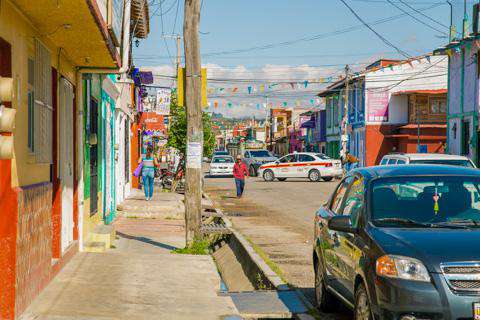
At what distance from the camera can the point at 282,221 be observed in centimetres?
2005

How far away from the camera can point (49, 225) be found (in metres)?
9.14

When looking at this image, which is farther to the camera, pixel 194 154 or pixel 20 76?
pixel 194 154

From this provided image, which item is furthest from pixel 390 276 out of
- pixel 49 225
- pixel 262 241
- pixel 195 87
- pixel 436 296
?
pixel 262 241

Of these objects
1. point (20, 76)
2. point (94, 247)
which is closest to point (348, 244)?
point (20, 76)

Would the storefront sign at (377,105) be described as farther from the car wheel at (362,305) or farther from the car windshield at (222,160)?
the car wheel at (362,305)

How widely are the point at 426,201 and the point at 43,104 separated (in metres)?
4.77

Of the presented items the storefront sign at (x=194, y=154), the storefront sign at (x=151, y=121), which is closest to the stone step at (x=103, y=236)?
the storefront sign at (x=194, y=154)

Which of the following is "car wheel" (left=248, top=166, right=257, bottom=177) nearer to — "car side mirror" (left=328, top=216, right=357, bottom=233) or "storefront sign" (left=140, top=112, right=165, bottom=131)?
"storefront sign" (left=140, top=112, right=165, bottom=131)

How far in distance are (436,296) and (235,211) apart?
18339 mm

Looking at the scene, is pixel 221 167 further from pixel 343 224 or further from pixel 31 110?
pixel 343 224

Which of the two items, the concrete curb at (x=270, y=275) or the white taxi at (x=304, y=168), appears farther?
the white taxi at (x=304, y=168)

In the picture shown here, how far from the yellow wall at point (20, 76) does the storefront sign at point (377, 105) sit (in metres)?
42.4

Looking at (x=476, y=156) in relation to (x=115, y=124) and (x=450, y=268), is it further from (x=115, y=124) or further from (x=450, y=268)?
(x=450, y=268)

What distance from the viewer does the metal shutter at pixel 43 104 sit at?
877 centimetres
